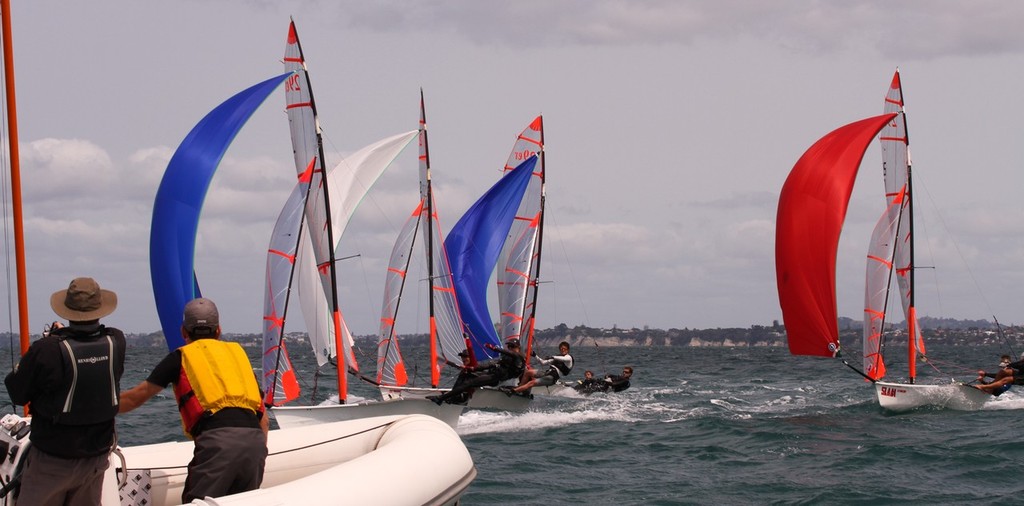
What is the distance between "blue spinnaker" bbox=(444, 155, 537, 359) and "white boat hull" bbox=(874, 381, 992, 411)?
995 centimetres

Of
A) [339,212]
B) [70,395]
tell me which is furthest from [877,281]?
[70,395]

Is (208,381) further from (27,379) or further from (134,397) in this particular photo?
(27,379)

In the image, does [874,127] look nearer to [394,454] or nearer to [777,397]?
[777,397]

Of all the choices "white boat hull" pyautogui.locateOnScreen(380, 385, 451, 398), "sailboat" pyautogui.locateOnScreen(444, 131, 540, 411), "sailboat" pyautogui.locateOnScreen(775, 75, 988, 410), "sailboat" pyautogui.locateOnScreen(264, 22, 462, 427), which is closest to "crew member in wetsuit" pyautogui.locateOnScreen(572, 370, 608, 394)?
"sailboat" pyautogui.locateOnScreen(444, 131, 540, 411)

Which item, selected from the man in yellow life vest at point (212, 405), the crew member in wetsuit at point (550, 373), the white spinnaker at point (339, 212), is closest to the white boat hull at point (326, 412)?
the white spinnaker at point (339, 212)

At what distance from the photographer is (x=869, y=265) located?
23047 millimetres

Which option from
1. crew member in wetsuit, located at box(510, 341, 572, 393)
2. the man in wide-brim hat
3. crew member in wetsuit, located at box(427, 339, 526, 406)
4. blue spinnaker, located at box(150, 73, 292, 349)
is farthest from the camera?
crew member in wetsuit, located at box(510, 341, 572, 393)

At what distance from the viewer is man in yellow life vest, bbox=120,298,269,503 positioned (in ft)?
16.6

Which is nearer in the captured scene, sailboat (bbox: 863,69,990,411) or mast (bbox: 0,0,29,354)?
mast (bbox: 0,0,29,354)

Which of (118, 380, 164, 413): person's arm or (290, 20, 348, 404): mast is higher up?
(290, 20, 348, 404): mast

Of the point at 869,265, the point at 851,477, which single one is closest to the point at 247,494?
the point at 851,477

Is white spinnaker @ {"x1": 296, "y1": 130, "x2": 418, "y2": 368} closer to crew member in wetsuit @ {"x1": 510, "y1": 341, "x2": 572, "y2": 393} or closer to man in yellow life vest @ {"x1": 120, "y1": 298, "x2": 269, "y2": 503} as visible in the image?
crew member in wetsuit @ {"x1": 510, "y1": 341, "x2": 572, "y2": 393}

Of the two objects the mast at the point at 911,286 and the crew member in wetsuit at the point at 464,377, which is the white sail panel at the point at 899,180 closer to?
the mast at the point at 911,286

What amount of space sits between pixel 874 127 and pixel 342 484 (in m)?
20.4
